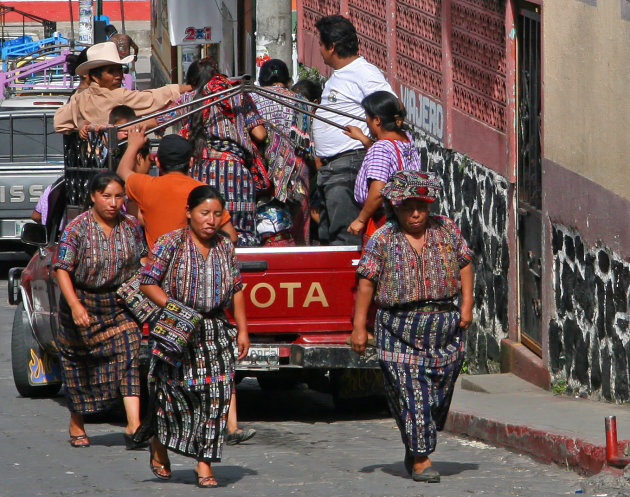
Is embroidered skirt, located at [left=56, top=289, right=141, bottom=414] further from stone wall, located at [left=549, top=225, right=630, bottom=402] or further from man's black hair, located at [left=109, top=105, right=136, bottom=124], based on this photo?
stone wall, located at [left=549, top=225, right=630, bottom=402]

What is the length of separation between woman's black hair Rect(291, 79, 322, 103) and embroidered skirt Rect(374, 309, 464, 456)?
3763 mm

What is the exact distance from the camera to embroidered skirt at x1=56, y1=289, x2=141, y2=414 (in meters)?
8.25

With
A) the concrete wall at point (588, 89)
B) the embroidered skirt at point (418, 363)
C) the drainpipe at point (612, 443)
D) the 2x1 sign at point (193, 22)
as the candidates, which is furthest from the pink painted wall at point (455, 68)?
the 2x1 sign at point (193, 22)

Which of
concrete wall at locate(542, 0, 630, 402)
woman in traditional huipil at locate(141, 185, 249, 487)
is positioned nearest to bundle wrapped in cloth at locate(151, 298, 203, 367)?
woman in traditional huipil at locate(141, 185, 249, 487)

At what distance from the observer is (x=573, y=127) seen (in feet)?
29.6

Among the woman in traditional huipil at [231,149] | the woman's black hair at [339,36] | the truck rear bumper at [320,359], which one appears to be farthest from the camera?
the woman's black hair at [339,36]

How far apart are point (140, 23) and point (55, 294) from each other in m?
38.3

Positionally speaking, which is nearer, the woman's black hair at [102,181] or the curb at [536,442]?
the curb at [536,442]

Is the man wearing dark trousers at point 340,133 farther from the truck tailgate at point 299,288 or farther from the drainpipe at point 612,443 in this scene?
the drainpipe at point 612,443

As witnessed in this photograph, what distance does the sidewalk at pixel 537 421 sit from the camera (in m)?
7.36

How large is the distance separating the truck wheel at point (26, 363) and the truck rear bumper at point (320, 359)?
7.00 ft

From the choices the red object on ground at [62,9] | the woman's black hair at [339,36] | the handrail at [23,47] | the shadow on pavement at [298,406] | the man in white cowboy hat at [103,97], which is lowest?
the shadow on pavement at [298,406]

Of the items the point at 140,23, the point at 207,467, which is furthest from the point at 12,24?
the point at 207,467

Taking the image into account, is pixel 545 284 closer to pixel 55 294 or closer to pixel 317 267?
pixel 317 267
